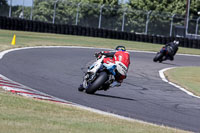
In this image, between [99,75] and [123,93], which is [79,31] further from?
[99,75]

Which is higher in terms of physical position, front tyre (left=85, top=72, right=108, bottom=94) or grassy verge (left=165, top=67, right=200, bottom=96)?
front tyre (left=85, top=72, right=108, bottom=94)

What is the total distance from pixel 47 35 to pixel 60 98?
24.6m

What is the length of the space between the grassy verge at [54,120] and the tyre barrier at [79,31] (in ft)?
85.7

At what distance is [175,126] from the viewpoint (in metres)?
7.75

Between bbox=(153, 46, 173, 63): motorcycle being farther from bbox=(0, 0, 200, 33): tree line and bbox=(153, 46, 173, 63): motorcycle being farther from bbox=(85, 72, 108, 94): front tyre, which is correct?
bbox=(0, 0, 200, 33): tree line

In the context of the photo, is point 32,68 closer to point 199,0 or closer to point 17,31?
point 17,31

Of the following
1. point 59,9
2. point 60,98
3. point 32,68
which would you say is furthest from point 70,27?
point 60,98

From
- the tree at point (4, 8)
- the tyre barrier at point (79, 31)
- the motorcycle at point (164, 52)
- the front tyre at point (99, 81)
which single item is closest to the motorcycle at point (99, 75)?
the front tyre at point (99, 81)

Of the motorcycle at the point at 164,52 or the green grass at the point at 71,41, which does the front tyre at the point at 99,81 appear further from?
the green grass at the point at 71,41

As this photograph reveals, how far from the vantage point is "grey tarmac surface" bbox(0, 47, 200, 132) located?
875cm

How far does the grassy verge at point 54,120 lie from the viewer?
6027 mm

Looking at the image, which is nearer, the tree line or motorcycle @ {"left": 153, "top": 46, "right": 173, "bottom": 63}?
motorcycle @ {"left": 153, "top": 46, "right": 173, "bottom": 63}

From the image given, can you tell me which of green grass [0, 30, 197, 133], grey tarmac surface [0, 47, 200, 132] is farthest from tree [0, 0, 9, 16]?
green grass [0, 30, 197, 133]

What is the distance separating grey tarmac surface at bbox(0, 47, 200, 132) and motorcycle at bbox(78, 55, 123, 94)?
225 mm
